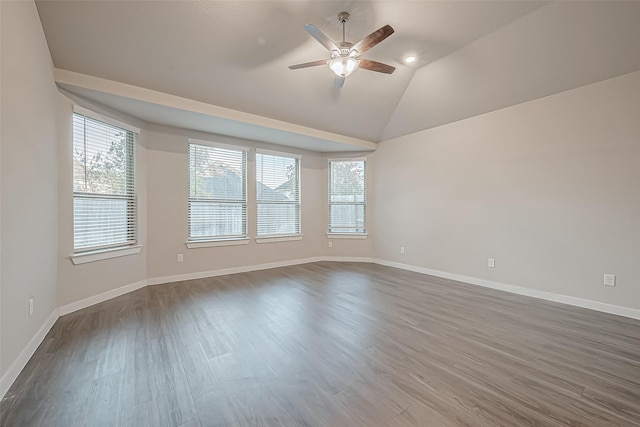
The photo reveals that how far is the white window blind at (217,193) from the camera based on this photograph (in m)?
4.66

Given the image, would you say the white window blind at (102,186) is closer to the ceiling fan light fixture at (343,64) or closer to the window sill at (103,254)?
the window sill at (103,254)

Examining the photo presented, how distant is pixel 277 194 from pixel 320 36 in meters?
3.62

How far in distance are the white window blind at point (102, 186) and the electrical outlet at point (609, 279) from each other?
6277 mm

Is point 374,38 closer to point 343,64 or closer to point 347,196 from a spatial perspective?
point 343,64

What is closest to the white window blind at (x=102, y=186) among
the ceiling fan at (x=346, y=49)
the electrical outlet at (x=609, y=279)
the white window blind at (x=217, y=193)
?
the white window blind at (x=217, y=193)

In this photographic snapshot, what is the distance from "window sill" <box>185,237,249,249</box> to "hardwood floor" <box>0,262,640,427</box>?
3.88 feet

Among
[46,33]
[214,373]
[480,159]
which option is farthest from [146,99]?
[480,159]

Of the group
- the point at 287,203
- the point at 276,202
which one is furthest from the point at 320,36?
the point at 287,203

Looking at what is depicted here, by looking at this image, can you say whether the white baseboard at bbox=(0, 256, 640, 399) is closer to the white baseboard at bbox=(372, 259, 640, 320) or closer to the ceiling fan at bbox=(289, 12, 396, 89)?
the white baseboard at bbox=(372, 259, 640, 320)

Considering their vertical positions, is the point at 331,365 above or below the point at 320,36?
below

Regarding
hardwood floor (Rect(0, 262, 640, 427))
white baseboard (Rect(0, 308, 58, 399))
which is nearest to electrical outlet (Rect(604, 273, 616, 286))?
hardwood floor (Rect(0, 262, 640, 427))

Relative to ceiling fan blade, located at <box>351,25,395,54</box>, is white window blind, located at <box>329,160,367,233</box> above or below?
below

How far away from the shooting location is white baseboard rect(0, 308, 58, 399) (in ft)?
5.72

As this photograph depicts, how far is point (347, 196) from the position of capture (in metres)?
6.23
